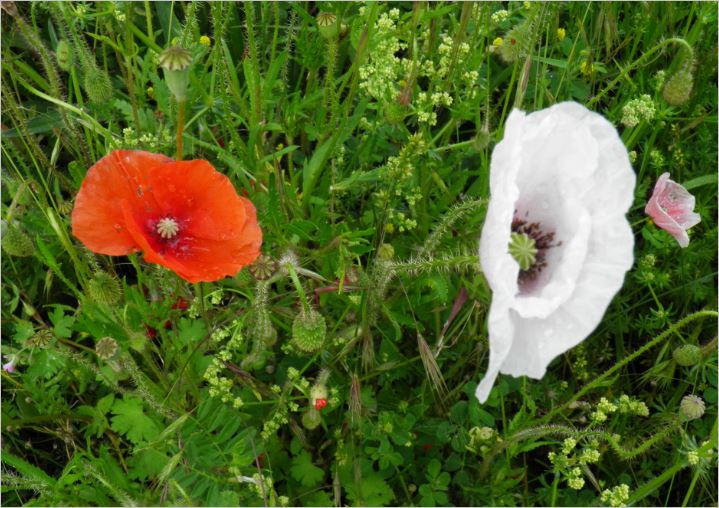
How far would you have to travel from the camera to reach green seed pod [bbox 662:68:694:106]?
2.10 metres

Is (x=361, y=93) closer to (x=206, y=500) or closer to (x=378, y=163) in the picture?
(x=378, y=163)

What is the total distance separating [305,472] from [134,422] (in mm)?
532

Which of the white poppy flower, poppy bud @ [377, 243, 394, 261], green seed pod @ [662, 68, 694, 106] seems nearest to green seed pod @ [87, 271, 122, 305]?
poppy bud @ [377, 243, 394, 261]

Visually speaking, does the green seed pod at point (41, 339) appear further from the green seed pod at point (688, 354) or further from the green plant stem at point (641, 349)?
the green seed pod at point (688, 354)

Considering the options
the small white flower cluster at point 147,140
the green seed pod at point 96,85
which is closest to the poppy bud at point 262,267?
the small white flower cluster at point 147,140

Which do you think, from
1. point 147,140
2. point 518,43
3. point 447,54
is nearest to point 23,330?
point 147,140

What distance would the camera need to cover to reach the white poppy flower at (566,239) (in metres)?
1.35

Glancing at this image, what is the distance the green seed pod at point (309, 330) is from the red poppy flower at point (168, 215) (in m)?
0.21

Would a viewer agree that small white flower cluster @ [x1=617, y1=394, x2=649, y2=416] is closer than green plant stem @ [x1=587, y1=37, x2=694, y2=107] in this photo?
No

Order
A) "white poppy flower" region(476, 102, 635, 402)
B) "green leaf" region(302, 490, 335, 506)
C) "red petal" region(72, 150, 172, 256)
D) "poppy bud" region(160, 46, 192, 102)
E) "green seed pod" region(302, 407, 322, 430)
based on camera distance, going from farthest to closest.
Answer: "green leaf" region(302, 490, 335, 506)
"green seed pod" region(302, 407, 322, 430)
"red petal" region(72, 150, 172, 256)
"poppy bud" region(160, 46, 192, 102)
"white poppy flower" region(476, 102, 635, 402)

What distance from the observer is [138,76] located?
2301 mm

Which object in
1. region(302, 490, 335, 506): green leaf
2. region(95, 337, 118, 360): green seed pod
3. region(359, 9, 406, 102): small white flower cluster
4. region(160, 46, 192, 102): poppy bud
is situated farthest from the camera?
region(302, 490, 335, 506): green leaf

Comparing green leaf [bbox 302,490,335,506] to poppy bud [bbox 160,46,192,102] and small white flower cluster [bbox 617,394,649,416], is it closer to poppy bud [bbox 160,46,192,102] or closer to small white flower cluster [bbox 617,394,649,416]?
small white flower cluster [bbox 617,394,649,416]

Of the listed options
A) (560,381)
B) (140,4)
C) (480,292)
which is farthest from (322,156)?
(140,4)
